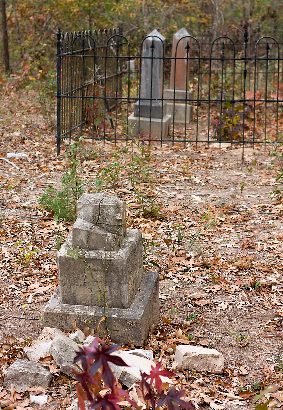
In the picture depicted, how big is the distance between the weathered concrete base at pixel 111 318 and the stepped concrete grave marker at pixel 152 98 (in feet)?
26.1

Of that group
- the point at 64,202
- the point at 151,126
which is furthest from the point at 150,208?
the point at 151,126

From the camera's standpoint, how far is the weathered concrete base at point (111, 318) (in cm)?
478

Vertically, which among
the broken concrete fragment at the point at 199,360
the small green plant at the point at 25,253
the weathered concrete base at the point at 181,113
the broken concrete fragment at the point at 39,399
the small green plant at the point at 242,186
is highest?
the weathered concrete base at the point at 181,113

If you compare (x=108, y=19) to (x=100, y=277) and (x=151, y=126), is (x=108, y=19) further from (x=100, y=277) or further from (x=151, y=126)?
(x=100, y=277)

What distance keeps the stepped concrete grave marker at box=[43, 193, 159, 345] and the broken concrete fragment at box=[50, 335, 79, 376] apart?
42cm

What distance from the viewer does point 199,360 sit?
4.55 metres

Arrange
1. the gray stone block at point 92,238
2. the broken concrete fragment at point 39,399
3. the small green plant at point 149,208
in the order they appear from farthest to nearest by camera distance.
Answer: the small green plant at point 149,208
the gray stone block at point 92,238
the broken concrete fragment at point 39,399

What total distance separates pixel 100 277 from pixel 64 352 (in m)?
0.62

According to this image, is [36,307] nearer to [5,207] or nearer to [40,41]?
[5,207]

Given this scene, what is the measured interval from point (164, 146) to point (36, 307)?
692 centimetres

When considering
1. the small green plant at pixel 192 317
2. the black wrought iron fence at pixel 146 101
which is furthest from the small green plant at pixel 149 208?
the black wrought iron fence at pixel 146 101

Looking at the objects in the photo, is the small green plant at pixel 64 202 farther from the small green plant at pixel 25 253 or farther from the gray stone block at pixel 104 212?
the gray stone block at pixel 104 212

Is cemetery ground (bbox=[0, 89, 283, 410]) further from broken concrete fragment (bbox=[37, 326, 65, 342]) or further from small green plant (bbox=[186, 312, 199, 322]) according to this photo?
broken concrete fragment (bbox=[37, 326, 65, 342])

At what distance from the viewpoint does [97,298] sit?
4875 mm
